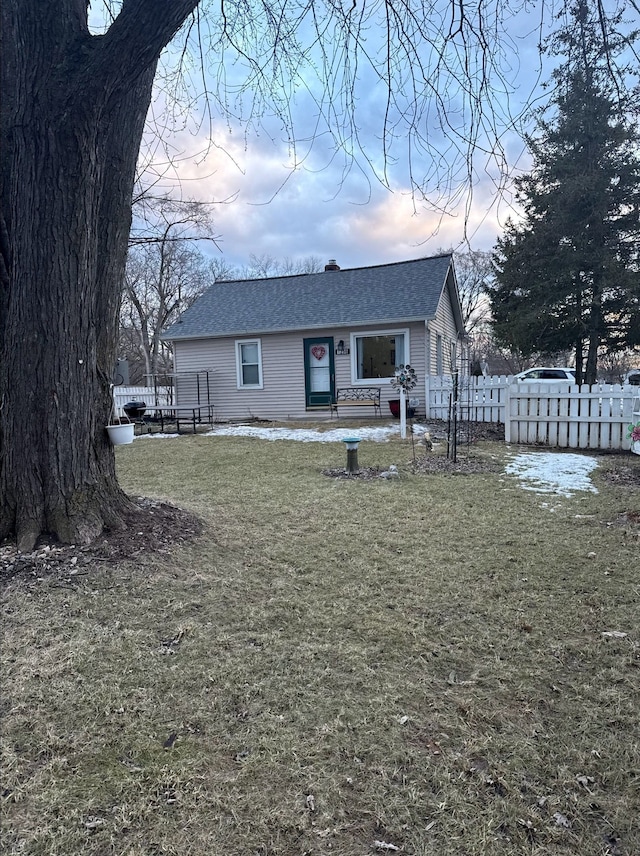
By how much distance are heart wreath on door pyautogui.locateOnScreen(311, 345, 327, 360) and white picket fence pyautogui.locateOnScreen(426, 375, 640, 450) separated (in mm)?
4989

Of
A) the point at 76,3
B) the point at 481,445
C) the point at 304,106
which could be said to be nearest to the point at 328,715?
the point at 304,106

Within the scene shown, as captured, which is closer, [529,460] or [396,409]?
[529,460]

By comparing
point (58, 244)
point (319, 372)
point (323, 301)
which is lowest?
point (319, 372)

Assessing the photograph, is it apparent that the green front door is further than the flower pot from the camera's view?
Yes

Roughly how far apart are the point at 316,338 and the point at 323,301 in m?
1.39

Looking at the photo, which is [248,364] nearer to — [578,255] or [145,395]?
[145,395]

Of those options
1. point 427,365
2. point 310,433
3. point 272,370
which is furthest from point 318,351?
point 310,433

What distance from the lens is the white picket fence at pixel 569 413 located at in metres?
7.55

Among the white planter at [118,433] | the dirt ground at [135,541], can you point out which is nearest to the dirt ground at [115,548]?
the dirt ground at [135,541]

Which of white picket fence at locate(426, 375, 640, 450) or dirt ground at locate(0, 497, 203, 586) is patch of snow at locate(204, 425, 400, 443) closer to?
white picket fence at locate(426, 375, 640, 450)

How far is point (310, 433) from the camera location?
10.2 m

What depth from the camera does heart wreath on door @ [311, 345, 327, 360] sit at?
13.3m

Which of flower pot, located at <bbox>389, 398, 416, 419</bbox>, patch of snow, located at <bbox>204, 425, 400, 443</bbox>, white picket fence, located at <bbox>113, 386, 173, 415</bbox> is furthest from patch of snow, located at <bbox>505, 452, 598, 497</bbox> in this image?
white picket fence, located at <bbox>113, 386, 173, 415</bbox>

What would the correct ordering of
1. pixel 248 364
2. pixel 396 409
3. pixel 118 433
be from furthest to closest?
pixel 248 364 < pixel 396 409 < pixel 118 433
